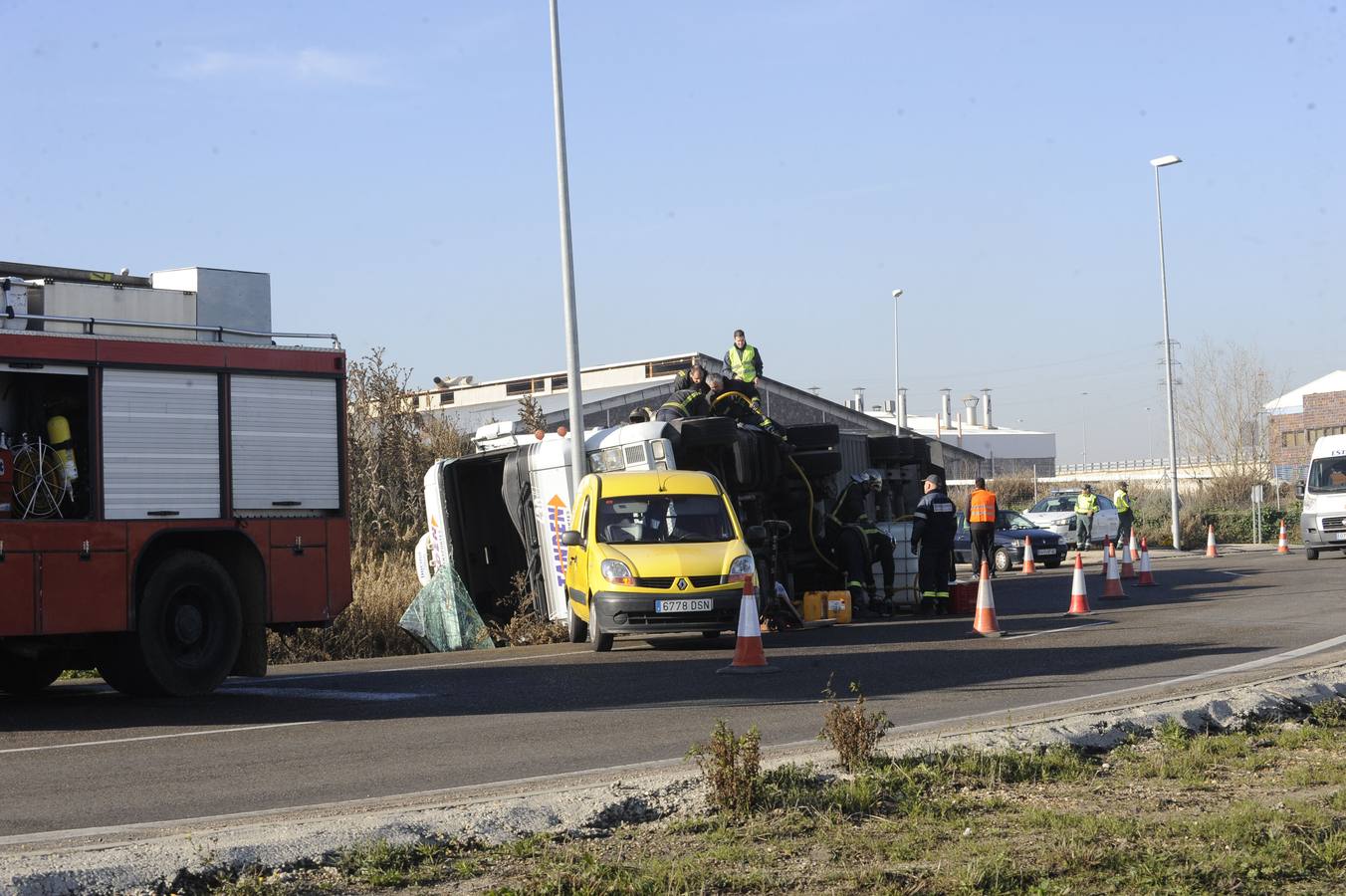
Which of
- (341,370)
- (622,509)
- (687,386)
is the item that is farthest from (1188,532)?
(341,370)

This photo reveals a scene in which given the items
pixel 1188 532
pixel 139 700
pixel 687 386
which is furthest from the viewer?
pixel 1188 532

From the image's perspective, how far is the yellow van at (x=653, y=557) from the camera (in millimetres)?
16297

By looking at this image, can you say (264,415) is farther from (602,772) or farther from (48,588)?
(602,772)

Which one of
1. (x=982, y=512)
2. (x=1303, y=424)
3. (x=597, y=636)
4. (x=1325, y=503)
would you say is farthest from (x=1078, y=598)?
(x=1303, y=424)

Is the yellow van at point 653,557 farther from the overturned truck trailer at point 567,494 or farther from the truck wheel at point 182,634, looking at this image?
the truck wheel at point 182,634

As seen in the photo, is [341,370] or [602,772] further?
[341,370]

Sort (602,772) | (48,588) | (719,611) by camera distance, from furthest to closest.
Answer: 1. (719,611)
2. (48,588)
3. (602,772)

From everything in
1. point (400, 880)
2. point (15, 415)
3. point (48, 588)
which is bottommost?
point (400, 880)

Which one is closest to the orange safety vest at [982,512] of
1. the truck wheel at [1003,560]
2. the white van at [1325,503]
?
the white van at [1325,503]

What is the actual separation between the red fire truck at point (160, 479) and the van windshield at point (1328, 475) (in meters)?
24.4

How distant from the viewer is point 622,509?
57.1 feet

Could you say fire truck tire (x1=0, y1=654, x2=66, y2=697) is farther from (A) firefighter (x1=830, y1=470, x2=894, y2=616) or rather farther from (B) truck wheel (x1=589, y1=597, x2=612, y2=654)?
(A) firefighter (x1=830, y1=470, x2=894, y2=616)

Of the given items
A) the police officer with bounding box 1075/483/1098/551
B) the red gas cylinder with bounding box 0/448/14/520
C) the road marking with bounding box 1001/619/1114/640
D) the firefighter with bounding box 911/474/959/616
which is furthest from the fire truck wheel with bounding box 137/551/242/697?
the police officer with bounding box 1075/483/1098/551

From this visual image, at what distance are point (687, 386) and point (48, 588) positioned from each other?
10.6 m
